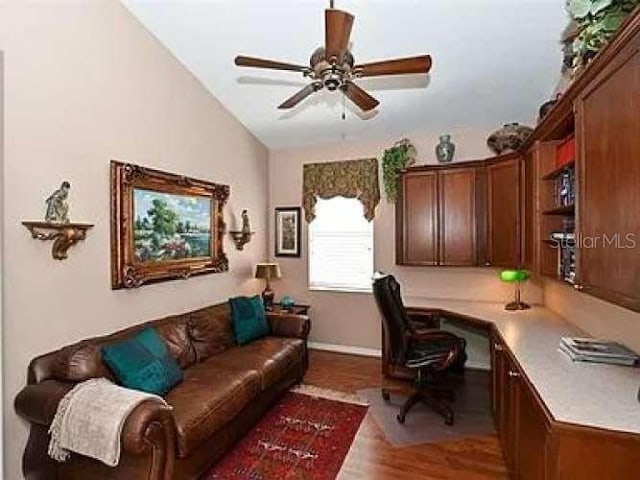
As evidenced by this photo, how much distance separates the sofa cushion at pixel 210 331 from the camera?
3.54m

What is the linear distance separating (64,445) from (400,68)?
9.19 feet

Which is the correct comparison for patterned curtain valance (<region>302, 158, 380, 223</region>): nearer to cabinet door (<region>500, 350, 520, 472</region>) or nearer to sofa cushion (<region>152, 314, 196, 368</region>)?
sofa cushion (<region>152, 314, 196, 368</region>)

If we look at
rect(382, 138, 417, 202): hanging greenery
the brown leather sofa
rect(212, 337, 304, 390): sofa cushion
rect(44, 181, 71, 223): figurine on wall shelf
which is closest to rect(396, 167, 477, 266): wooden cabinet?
rect(382, 138, 417, 202): hanging greenery

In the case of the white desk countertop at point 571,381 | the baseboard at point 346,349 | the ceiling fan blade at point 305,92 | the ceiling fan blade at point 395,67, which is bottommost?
the baseboard at point 346,349

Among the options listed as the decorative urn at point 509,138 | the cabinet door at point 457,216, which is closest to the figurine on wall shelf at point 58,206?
the cabinet door at point 457,216

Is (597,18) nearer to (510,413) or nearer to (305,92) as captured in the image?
(305,92)

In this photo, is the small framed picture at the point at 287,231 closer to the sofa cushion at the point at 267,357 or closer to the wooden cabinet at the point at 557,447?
the sofa cushion at the point at 267,357

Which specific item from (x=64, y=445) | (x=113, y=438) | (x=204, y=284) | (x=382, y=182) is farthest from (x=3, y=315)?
(x=382, y=182)

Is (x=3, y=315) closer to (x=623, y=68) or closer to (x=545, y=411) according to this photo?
(x=545, y=411)

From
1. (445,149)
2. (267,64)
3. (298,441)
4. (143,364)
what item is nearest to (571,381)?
(298,441)

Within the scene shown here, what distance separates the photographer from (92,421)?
200 centimetres

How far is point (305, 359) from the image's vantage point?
421 cm

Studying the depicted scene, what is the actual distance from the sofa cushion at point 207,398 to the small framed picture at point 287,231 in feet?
7.75

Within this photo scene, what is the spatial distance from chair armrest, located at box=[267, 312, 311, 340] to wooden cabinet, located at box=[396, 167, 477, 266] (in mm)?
1353
